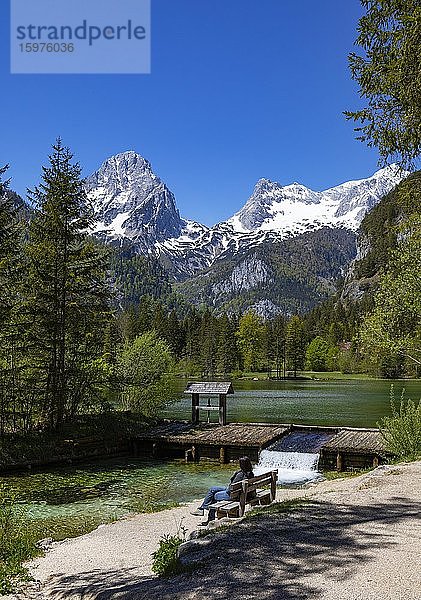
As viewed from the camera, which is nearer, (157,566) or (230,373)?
(157,566)

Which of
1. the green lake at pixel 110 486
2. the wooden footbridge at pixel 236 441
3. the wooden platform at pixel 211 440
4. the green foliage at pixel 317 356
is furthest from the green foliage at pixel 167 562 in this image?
the green foliage at pixel 317 356

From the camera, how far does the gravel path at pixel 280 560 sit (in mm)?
7078

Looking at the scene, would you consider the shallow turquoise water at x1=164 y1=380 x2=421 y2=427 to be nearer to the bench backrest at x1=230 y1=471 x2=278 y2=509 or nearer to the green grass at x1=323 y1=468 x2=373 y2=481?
the green grass at x1=323 y1=468 x2=373 y2=481

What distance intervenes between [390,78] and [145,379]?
93.6ft

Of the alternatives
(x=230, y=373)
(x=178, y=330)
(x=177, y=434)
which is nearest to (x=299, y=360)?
(x=230, y=373)

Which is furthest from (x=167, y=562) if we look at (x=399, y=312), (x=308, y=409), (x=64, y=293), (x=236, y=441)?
(x=308, y=409)

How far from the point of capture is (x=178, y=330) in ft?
418

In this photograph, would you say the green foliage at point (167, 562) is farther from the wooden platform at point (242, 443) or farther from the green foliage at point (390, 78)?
the wooden platform at point (242, 443)

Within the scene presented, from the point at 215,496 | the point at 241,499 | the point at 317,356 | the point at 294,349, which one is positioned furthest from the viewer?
the point at 317,356

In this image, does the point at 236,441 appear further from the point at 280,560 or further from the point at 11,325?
the point at 280,560

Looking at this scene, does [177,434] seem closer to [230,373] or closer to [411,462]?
[411,462]

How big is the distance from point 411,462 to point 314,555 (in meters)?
10.9

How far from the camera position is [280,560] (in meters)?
8.13

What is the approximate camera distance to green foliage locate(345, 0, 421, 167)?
430 inches
